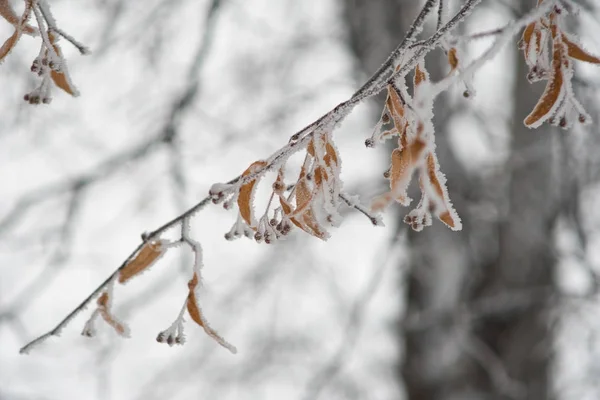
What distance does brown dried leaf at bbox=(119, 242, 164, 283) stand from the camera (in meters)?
0.69

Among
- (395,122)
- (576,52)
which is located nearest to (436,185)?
(395,122)

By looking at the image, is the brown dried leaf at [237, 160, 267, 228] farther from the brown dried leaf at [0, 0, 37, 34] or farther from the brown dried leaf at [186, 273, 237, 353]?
the brown dried leaf at [0, 0, 37, 34]

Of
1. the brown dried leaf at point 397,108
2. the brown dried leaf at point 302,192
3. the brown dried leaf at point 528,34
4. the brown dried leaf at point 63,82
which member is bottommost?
the brown dried leaf at point 302,192

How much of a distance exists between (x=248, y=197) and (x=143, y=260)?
0.18 meters

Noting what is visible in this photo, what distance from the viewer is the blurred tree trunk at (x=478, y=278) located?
101 inches

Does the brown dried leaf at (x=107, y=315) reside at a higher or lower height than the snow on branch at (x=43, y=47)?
lower

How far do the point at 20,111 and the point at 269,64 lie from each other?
1622 millimetres

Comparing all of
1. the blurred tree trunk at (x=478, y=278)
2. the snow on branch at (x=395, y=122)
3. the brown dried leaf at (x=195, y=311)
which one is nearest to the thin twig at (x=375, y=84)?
the snow on branch at (x=395, y=122)

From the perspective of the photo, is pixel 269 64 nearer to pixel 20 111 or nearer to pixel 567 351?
pixel 20 111

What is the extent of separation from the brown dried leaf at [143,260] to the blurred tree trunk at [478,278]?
76.4 inches

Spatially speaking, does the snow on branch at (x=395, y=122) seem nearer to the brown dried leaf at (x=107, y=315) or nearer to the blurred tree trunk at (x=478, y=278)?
the brown dried leaf at (x=107, y=315)

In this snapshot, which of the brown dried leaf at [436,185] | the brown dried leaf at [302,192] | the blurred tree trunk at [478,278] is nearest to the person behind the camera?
the brown dried leaf at [436,185]

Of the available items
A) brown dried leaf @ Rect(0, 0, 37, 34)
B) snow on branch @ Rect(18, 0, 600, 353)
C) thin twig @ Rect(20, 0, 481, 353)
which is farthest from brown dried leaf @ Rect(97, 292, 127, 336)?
brown dried leaf @ Rect(0, 0, 37, 34)

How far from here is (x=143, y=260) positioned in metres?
0.70
